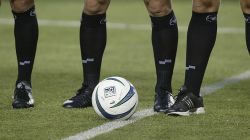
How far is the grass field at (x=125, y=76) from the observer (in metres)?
5.55

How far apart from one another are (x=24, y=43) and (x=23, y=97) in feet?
1.46

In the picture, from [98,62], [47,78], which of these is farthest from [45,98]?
[47,78]

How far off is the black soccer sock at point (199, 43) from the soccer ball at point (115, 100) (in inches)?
19.5

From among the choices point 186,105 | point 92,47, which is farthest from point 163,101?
point 92,47

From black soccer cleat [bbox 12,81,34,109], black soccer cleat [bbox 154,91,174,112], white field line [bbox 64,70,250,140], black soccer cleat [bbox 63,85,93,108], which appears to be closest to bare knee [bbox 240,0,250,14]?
black soccer cleat [bbox 154,91,174,112]

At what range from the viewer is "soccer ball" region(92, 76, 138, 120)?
5.93 meters

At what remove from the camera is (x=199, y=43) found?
20.1ft

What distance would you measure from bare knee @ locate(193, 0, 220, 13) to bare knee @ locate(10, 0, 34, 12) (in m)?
1.36

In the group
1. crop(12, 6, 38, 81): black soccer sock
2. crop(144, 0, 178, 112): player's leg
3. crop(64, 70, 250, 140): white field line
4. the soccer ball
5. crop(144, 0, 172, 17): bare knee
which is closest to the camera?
crop(64, 70, 250, 140): white field line

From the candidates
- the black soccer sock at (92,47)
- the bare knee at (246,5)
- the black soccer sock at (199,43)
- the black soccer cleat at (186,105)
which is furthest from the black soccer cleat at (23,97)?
the bare knee at (246,5)

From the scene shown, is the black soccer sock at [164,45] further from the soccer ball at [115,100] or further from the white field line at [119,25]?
the white field line at [119,25]

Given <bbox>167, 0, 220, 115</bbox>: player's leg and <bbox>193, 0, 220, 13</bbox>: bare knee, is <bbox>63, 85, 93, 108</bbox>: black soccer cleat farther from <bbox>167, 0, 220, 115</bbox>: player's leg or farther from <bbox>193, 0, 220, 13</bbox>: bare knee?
<bbox>193, 0, 220, 13</bbox>: bare knee

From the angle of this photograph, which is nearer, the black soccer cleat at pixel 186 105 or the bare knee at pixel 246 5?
the black soccer cleat at pixel 186 105

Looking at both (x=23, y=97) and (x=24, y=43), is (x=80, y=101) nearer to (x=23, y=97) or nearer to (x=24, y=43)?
(x=23, y=97)
